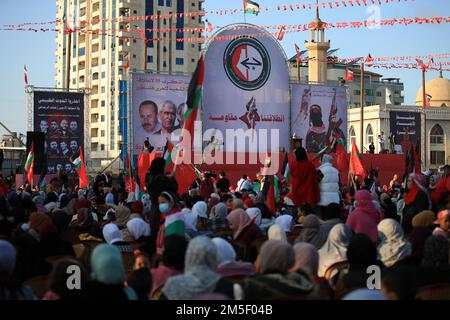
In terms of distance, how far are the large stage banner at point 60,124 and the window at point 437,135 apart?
4037 centimetres

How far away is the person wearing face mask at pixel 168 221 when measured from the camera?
25.1 feet

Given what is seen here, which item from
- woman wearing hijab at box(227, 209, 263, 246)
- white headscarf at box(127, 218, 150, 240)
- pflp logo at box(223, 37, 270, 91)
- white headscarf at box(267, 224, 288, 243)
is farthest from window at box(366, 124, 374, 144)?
white headscarf at box(267, 224, 288, 243)

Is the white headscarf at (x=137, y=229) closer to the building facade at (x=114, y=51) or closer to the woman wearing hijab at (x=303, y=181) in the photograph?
the woman wearing hijab at (x=303, y=181)

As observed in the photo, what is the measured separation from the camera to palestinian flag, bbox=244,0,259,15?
34.0 metres

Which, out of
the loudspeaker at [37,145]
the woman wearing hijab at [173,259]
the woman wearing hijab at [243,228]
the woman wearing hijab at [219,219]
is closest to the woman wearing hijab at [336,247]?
the woman wearing hijab at [243,228]

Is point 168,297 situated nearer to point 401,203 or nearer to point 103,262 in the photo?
point 103,262

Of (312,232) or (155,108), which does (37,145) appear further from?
(312,232)

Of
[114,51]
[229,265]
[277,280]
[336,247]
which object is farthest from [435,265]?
[114,51]

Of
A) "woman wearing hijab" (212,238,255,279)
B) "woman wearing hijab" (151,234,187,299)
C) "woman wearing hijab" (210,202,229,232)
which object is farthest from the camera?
"woman wearing hijab" (210,202,229,232)

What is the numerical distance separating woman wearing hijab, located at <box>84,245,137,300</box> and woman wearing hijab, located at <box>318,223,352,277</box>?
2.95m

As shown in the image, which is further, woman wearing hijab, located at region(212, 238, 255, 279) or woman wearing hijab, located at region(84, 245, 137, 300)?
woman wearing hijab, located at region(212, 238, 255, 279)

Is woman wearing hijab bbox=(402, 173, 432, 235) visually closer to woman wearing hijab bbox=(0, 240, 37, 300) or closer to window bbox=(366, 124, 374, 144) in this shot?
woman wearing hijab bbox=(0, 240, 37, 300)
